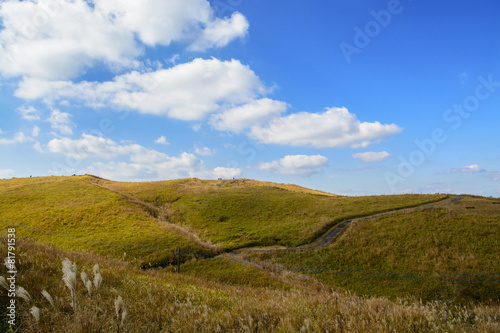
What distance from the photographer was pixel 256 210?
6088 centimetres

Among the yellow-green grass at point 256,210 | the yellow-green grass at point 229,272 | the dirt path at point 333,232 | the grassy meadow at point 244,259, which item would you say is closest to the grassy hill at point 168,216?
the yellow-green grass at point 256,210

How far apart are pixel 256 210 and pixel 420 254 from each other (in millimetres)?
34172

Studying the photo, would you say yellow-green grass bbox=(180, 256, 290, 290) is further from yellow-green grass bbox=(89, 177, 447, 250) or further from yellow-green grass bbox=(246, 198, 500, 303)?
yellow-green grass bbox=(89, 177, 447, 250)

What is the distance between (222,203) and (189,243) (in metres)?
25.1

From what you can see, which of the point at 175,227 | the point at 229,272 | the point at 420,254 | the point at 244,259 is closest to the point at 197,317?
the point at 229,272

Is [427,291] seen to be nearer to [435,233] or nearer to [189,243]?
[435,233]

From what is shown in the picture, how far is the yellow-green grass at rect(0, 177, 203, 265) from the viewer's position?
36375 mm

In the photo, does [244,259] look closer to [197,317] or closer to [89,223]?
[89,223]

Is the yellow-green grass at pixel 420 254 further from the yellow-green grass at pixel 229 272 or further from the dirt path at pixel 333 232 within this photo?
the yellow-green grass at pixel 229 272

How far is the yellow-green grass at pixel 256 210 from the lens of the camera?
150 ft

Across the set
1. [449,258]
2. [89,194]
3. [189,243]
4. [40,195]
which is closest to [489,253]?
[449,258]

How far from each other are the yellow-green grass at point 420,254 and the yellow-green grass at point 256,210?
5.94m

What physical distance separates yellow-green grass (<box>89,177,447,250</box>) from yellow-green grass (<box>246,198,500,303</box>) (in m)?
5.94

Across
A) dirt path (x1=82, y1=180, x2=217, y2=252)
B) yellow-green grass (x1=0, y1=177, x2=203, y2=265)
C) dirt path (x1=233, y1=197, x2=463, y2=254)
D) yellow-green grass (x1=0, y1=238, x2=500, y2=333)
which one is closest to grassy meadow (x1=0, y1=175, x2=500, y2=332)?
yellow-green grass (x1=0, y1=238, x2=500, y2=333)
